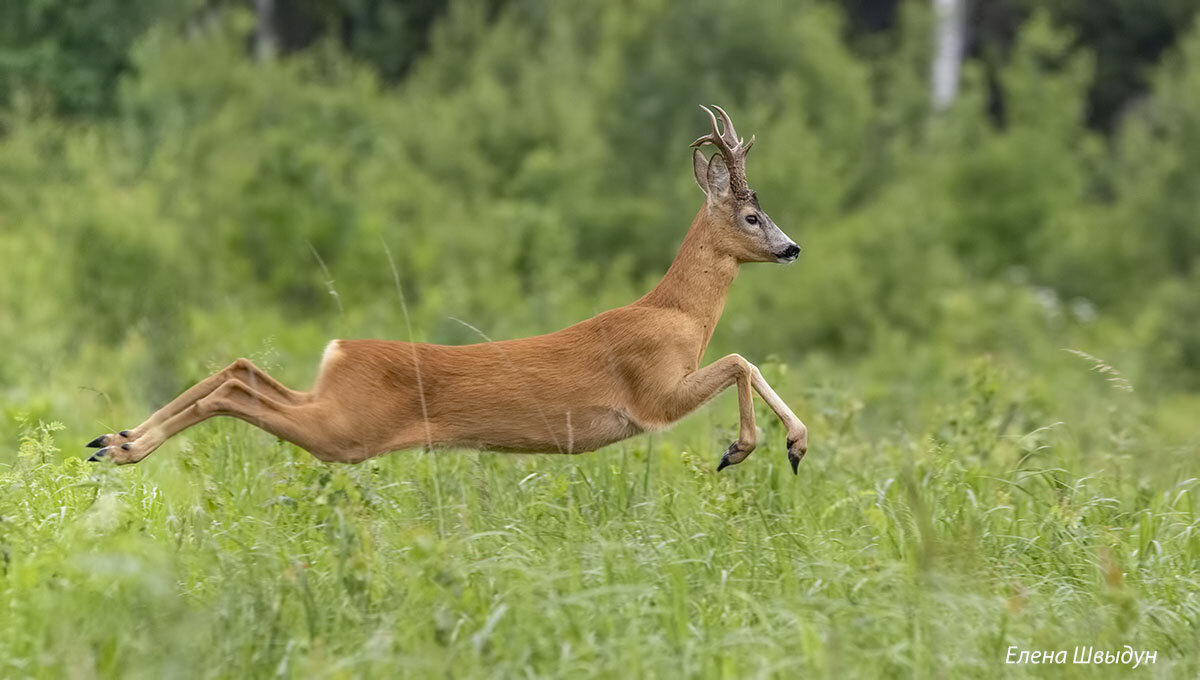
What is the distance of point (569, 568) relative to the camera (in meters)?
5.30

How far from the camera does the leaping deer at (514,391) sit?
5.79m

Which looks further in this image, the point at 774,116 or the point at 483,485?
the point at 774,116

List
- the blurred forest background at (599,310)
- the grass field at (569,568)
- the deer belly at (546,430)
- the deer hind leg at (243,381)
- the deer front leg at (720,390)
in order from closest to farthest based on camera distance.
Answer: the grass field at (569,568) < the blurred forest background at (599,310) < the deer hind leg at (243,381) < the deer belly at (546,430) < the deer front leg at (720,390)

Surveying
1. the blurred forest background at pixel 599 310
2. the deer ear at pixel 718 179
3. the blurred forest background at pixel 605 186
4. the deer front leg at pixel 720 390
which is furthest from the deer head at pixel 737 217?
the blurred forest background at pixel 605 186

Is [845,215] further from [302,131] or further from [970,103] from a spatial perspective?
[302,131]

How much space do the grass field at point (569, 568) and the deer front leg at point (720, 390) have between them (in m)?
0.23

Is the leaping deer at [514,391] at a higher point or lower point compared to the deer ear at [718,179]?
lower

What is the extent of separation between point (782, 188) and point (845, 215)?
1.81 meters

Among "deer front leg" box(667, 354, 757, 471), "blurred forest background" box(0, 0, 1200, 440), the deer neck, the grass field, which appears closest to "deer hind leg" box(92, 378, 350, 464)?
the grass field

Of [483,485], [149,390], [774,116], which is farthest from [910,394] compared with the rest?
[483,485]

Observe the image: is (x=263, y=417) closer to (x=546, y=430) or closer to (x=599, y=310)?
(x=546, y=430)

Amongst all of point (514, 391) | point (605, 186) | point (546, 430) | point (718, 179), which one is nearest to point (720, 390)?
point (546, 430)

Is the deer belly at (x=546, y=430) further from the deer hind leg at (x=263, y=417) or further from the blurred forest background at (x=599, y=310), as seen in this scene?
the deer hind leg at (x=263, y=417)

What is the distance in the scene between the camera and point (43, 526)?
5.62 meters
